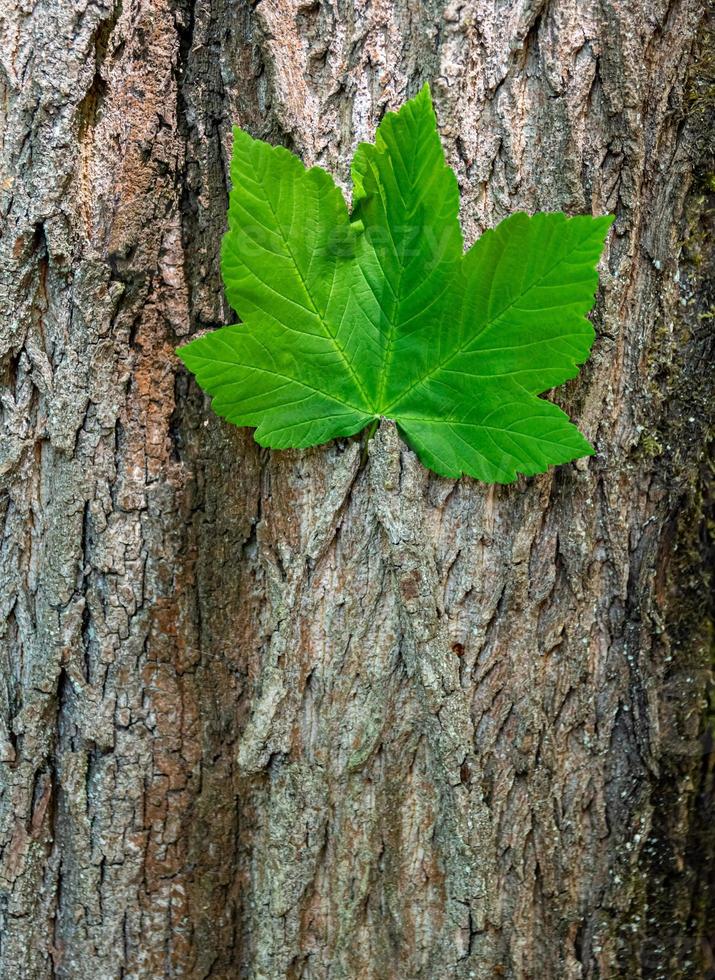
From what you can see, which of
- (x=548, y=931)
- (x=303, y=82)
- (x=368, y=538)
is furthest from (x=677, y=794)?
(x=303, y=82)

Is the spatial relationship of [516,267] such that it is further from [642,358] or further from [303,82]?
[303,82]

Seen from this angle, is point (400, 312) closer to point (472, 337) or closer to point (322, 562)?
point (472, 337)

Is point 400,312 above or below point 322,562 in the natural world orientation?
above

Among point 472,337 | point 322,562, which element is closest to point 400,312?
point 472,337
